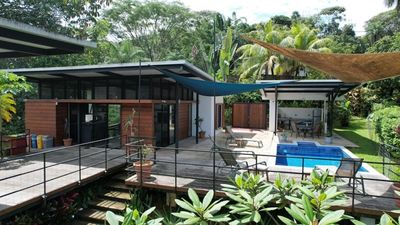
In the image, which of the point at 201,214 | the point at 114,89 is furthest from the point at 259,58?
the point at 201,214

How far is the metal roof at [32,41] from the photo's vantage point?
11.8ft

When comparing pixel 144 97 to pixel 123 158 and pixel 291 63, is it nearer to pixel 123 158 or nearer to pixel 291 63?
pixel 123 158

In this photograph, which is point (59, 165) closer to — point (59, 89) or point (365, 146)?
point (59, 89)

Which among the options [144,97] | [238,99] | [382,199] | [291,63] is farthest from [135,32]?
[382,199]

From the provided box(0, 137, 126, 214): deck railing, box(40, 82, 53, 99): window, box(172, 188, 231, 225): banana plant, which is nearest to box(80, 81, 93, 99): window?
box(40, 82, 53, 99): window

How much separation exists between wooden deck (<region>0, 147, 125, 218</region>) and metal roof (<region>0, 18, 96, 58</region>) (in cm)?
243

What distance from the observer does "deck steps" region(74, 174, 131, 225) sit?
6449 millimetres

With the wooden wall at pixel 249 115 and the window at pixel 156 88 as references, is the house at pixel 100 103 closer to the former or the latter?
the window at pixel 156 88

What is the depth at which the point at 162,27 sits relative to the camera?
2972 centimetres

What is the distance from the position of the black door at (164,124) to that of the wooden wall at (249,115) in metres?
9.07

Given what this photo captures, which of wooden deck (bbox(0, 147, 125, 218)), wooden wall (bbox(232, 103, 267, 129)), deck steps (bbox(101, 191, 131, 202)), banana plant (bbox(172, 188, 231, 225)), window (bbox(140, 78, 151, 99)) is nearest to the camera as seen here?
banana plant (bbox(172, 188, 231, 225))

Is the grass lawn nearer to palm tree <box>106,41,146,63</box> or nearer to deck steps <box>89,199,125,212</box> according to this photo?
deck steps <box>89,199,125,212</box>

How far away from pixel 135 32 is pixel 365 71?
2807cm

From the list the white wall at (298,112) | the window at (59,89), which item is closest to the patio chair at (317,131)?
the white wall at (298,112)
